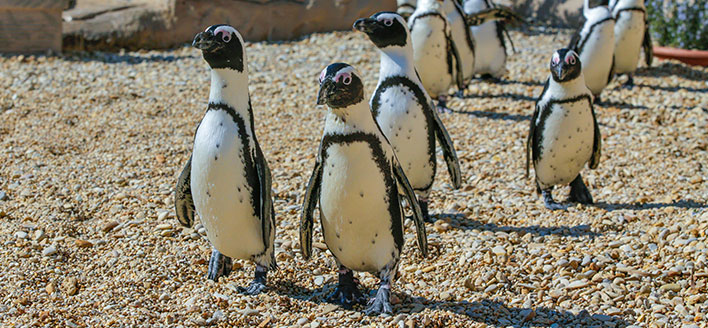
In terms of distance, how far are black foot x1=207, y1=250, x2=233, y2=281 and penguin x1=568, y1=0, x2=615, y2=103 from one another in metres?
4.19

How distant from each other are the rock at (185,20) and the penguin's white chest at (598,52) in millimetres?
4234

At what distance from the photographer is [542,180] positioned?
4.49 meters

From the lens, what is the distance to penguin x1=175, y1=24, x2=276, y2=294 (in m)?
2.98

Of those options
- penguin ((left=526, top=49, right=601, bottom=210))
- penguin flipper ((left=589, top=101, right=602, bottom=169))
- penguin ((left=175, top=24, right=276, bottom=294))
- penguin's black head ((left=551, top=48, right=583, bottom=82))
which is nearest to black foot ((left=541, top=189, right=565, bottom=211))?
penguin ((left=526, top=49, right=601, bottom=210))

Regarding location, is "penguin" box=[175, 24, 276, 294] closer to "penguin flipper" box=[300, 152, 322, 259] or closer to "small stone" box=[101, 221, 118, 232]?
"penguin flipper" box=[300, 152, 322, 259]

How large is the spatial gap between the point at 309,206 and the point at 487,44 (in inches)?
196

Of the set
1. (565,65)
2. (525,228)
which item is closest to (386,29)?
(565,65)

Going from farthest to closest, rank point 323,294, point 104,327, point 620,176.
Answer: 1. point 620,176
2. point 323,294
3. point 104,327

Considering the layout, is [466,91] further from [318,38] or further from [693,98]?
[318,38]

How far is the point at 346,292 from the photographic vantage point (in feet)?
10.2

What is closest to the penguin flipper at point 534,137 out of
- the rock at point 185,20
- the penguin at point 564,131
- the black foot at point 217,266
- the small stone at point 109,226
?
the penguin at point 564,131

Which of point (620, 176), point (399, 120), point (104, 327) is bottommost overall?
point (104, 327)

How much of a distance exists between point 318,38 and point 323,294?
692 centimetres

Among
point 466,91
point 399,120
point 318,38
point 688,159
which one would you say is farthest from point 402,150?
point 318,38
